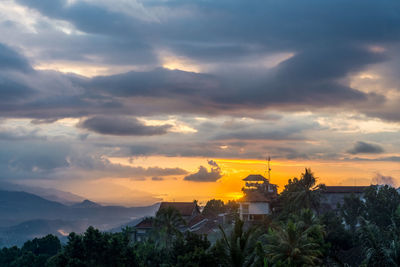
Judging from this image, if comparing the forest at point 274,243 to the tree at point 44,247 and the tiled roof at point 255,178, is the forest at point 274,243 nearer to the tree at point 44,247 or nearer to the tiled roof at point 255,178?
the tree at point 44,247

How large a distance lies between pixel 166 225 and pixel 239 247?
159 feet

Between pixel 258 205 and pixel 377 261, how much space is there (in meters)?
60.7

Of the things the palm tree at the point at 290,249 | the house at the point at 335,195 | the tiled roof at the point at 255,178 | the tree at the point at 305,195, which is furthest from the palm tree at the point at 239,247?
the tiled roof at the point at 255,178

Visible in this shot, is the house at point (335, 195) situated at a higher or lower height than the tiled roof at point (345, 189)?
lower

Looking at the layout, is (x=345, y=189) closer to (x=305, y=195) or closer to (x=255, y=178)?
(x=255, y=178)

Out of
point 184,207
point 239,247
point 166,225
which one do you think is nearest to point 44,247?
point 184,207

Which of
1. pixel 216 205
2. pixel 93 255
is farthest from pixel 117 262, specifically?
pixel 216 205

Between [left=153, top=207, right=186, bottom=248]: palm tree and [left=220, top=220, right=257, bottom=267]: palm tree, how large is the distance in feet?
149

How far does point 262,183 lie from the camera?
132875mm

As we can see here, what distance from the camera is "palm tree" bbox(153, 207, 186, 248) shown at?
9888 centimetres

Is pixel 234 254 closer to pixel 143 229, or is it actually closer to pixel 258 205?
pixel 258 205

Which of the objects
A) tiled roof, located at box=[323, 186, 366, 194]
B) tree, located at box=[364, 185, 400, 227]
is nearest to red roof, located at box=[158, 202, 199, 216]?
tiled roof, located at box=[323, 186, 366, 194]

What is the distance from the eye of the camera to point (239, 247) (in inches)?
2117

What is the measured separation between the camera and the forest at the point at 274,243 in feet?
177
